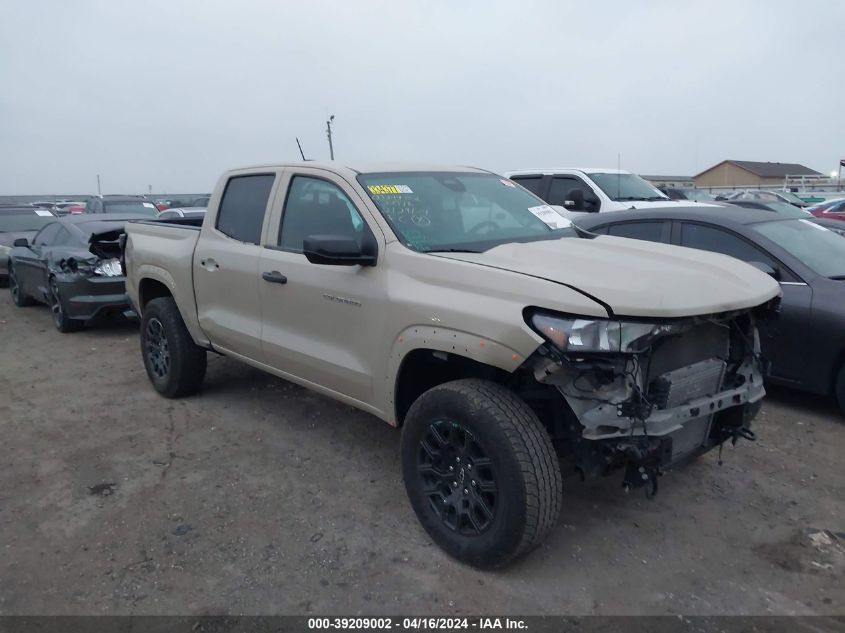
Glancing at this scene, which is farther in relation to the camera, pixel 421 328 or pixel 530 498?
pixel 421 328

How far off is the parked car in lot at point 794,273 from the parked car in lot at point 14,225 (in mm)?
11211

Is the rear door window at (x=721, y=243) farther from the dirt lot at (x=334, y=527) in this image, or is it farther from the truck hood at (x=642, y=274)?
the truck hood at (x=642, y=274)

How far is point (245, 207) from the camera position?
4.89 m

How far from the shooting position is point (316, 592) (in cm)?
316

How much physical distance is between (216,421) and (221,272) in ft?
3.97

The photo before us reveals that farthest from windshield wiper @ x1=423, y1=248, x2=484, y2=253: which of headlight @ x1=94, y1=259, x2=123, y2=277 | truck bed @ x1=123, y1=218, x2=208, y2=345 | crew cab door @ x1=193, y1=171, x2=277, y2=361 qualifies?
headlight @ x1=94, y1=259, x2=123, y2=277

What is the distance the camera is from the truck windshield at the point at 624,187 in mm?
10497

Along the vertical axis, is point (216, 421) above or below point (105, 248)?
below

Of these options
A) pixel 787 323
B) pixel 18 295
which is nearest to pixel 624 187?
pixel 787 323

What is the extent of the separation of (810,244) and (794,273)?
0.55m

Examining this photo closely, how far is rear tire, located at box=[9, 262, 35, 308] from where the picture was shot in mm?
10453

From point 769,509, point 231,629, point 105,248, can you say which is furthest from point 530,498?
point 105,248

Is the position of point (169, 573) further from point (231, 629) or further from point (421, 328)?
point (421, 328)

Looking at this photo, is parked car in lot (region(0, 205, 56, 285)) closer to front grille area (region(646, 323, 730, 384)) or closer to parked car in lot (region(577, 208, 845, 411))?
parked car in lot (region(577, 208, 845, 411))
